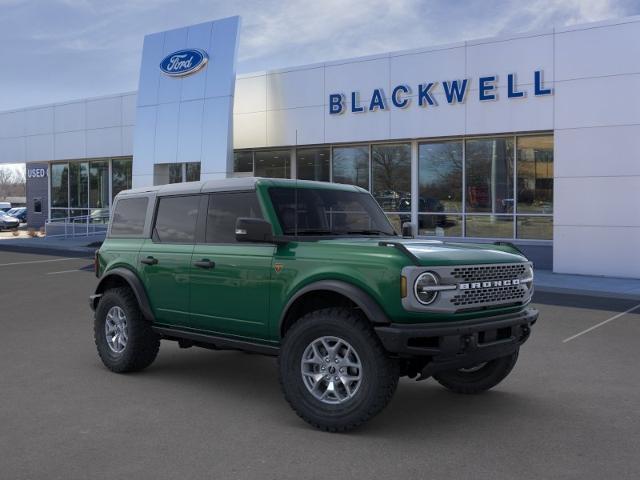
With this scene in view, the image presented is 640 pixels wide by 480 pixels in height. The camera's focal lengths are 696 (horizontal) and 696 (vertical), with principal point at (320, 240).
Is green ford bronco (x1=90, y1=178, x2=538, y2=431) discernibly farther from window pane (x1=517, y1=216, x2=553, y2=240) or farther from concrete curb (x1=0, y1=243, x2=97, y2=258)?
concrete curb (x1=0, y1=243, x2=97, y2=258)

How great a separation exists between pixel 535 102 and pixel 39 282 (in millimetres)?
12703

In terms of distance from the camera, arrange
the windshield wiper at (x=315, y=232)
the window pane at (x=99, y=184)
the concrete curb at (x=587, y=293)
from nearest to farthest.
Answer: the windshield wiper at (x=315, y=232)
the concrete curb at (x=587, y=293)
the window pane at (x=99, y=184)

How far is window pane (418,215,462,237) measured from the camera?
20156mm

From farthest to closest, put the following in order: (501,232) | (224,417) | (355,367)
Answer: (501,232) < (224,417) < (355,367)

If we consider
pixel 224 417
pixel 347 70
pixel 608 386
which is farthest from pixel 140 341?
pixel 347 70

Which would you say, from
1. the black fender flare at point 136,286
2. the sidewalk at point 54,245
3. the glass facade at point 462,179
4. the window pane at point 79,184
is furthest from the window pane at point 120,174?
the black fender flare at point 136,286

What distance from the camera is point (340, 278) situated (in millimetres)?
5109

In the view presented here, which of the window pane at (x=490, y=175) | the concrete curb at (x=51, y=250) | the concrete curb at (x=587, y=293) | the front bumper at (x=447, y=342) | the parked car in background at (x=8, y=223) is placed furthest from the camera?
the parked car in background at (x=8, y=223)

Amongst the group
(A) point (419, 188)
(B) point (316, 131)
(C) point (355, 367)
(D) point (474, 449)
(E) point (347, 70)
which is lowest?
(D) point (474, 449)

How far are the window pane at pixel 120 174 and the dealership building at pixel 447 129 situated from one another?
1534 mm

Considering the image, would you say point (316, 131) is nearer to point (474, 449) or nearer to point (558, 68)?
point (558, 68)

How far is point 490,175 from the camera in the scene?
63.7 ft

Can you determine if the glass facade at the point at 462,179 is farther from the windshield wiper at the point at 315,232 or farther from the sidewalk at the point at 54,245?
the windshield wiper at the point at 315,232

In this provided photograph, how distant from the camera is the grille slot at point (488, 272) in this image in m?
5.04
